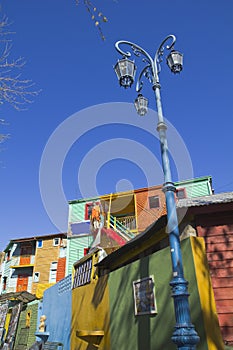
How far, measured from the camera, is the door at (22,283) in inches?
1207

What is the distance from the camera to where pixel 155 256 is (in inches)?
250

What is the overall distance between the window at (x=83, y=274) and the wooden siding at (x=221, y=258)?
19.1 ft

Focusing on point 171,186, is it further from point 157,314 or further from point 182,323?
point 157,314

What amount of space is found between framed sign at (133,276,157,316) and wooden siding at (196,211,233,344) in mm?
1471

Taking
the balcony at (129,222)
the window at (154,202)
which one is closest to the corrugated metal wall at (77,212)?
the balcony at (129,222)

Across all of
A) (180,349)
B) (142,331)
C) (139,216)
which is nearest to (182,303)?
(180,349)

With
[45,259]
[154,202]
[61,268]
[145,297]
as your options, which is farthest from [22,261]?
[145,297]

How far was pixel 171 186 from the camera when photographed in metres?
4.74

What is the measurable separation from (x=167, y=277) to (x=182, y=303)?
78.6 inches

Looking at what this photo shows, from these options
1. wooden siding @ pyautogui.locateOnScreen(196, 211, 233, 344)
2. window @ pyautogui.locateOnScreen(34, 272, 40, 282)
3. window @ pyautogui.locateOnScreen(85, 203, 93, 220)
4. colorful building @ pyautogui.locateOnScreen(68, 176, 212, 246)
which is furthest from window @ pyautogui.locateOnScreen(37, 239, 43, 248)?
wooden siding @ pyautogui.locateOnScreen(196, 211, 233, 344)

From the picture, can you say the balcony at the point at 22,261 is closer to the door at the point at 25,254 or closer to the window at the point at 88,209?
the door at the point at 25,254

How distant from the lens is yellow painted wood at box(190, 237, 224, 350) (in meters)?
4.74

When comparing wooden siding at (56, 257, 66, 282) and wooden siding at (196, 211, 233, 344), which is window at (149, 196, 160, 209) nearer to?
wooden siding at (56, 257, 66, 282)

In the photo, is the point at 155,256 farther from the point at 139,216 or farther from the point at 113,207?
the point at 113,207
